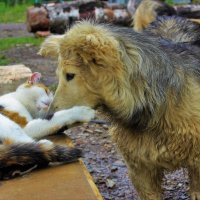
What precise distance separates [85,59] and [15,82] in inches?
120

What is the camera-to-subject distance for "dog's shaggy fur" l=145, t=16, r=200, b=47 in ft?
15.9

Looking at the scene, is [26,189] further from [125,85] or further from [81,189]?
[125,85]

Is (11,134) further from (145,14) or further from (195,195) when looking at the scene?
(145,14)

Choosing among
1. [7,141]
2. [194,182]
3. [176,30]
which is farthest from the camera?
[176,30]

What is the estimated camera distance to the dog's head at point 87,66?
339cm

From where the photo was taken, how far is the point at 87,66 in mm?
3475

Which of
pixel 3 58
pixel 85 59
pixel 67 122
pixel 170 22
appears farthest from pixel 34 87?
pixel 3 58

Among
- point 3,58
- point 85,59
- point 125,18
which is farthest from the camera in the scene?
point 125,18

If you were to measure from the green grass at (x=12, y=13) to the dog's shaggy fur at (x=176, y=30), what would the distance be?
43.8 feet

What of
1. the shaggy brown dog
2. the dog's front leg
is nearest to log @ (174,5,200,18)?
the dog's front leg

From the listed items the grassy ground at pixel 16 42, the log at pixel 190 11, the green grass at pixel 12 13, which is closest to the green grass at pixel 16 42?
the grassy ground at pixel 16 42

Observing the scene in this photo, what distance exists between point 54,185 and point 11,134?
0.74 m

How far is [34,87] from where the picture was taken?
5074 millimetres

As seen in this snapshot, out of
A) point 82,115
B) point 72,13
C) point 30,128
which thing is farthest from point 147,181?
point 72,13
